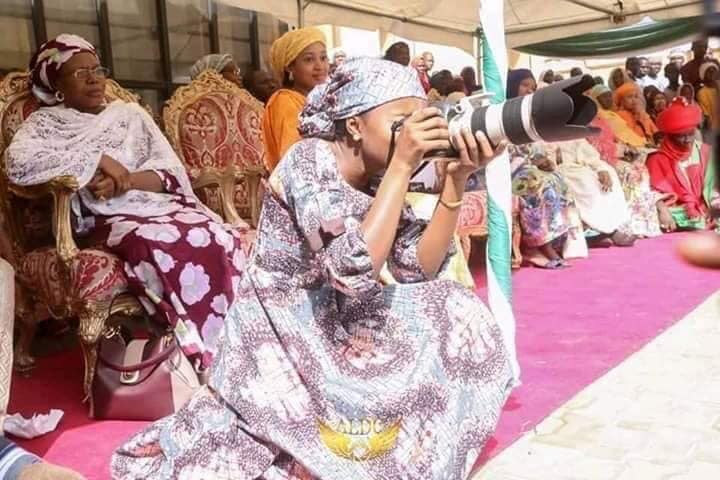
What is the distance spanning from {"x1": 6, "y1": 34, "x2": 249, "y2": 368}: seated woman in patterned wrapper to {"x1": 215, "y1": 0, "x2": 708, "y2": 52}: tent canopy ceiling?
8.44 ft

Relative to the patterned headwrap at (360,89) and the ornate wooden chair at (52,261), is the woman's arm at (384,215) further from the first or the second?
the ornate wooden chair at (52,261)

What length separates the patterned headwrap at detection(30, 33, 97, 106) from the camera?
2861 mm

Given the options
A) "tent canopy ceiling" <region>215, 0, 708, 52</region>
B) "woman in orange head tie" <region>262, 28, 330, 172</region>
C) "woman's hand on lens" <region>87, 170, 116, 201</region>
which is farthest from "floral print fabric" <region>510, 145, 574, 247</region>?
"woman's hand on lens" <region>87, 170, 116, 201</region>

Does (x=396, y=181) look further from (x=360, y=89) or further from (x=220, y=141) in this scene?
(x=220, y=141)

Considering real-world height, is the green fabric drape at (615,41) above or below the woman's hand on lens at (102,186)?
above

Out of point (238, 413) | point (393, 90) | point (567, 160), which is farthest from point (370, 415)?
point (567, 160)

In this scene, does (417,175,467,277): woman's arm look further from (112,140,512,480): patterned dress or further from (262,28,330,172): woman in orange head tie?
(262,28,330,172): woman in orange head tie

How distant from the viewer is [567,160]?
5.91m

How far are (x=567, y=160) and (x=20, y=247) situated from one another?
13.9ft

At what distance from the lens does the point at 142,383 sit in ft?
7.93

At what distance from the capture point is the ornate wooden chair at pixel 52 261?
2.50 metres

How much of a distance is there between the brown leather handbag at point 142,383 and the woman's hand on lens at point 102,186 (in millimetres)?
621

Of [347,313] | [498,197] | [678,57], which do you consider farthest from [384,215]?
[678,57]

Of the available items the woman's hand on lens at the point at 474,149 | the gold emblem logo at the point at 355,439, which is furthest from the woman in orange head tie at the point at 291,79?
the gold emblem logo at the point at 355,439
